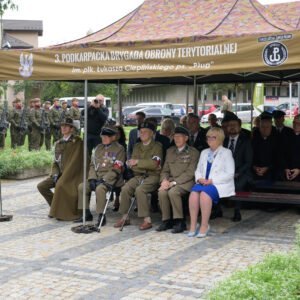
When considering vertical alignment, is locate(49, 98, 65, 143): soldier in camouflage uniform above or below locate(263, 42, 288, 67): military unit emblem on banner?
below

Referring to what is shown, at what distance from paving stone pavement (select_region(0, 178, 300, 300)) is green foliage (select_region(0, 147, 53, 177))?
4833mm

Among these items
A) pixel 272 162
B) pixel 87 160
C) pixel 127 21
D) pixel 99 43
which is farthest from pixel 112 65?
pixel 272 162

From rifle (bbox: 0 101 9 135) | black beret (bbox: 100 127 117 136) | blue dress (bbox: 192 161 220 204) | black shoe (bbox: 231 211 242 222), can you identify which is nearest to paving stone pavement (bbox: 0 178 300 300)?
black shoe (bbox: 231 211 242 222)

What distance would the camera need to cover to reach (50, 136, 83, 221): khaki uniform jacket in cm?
884

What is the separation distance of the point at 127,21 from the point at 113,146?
6.01 ft

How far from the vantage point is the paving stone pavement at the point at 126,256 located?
542 cm

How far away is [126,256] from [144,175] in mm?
1974

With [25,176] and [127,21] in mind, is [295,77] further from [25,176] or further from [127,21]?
[25,176]

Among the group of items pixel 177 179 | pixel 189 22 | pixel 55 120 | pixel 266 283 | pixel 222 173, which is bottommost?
pixel 266 283

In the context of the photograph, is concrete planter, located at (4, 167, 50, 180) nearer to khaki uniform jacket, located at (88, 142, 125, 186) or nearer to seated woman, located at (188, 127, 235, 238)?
khaki uniform jacket, located at (88, 142, 125, 186)

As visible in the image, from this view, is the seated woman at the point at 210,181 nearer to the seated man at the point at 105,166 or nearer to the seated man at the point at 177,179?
the seated man at the point at 177,179

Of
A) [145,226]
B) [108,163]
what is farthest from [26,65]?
[145,226]

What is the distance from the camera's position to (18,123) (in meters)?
20.7

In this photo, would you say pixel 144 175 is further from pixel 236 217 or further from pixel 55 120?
pixel 55 120
